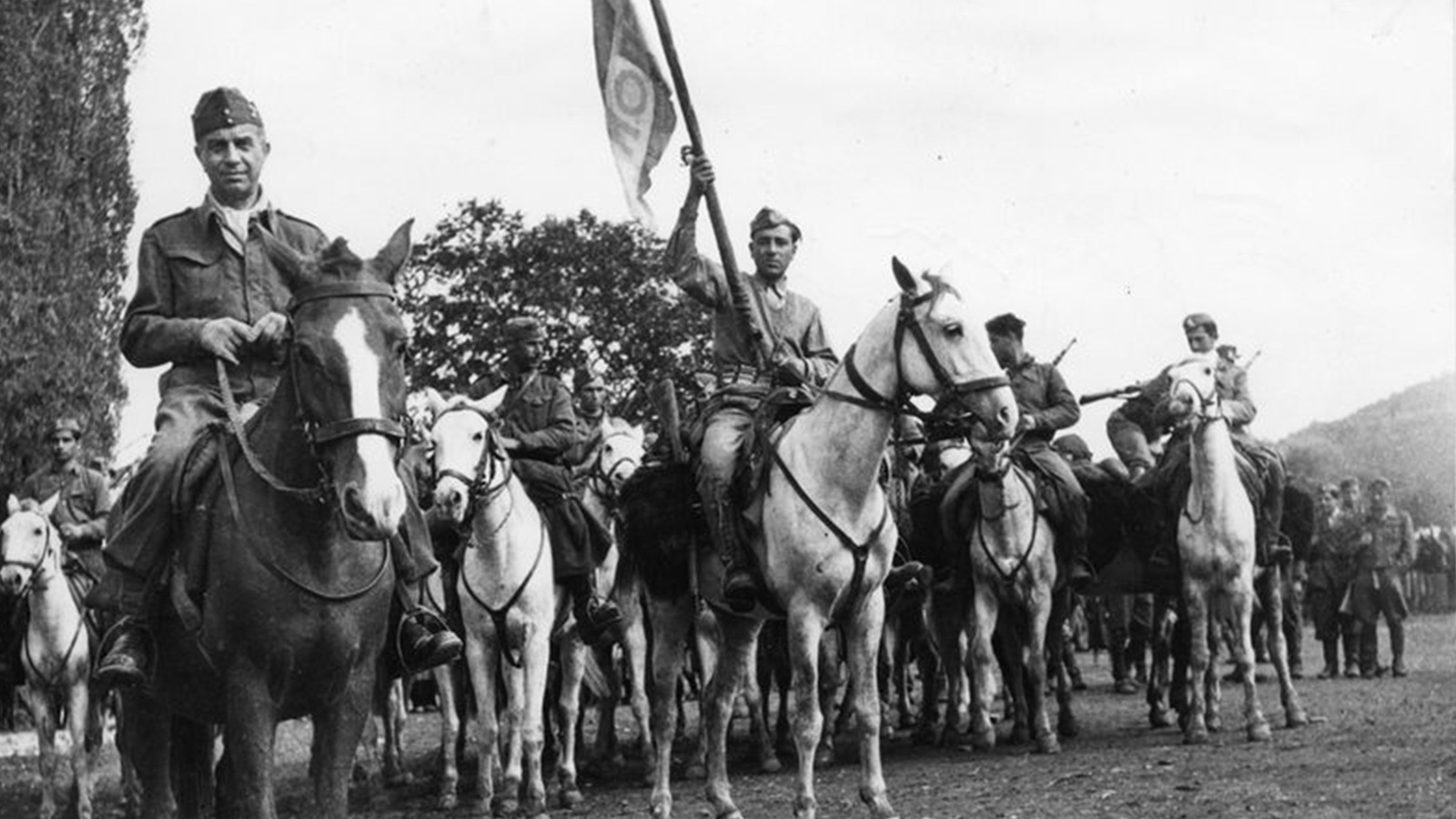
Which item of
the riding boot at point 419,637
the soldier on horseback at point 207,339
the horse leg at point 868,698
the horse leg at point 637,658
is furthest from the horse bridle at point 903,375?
the horse leg at point 637,658

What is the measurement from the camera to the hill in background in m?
49.6

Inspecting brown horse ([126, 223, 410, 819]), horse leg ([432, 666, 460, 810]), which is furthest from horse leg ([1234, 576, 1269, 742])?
brown horse ([126, 223, 410, 819])

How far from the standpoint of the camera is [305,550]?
22.7 ft

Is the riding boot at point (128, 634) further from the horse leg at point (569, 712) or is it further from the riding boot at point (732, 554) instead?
the horse leg at point (569, 712)

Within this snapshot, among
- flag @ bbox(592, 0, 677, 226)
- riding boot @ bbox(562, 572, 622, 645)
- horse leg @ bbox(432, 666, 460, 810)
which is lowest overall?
horse leg @ bbox(432, 666, 460, 810)

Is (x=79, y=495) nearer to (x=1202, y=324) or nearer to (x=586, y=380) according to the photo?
(x=586, y=380)

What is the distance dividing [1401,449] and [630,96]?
46.8 m

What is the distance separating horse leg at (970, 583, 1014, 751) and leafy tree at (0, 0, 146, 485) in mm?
16233

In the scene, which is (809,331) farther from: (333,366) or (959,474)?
(333,366)

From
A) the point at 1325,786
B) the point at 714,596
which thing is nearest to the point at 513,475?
the point at 714,596

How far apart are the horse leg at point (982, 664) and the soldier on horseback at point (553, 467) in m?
3.06

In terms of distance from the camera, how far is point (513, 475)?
48.1 ft

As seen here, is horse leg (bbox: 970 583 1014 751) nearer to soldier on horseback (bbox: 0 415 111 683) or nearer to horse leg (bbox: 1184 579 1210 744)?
horse leg (bbox: 1184 579 1210 744)

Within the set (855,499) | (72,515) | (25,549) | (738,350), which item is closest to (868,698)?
(855,499)
